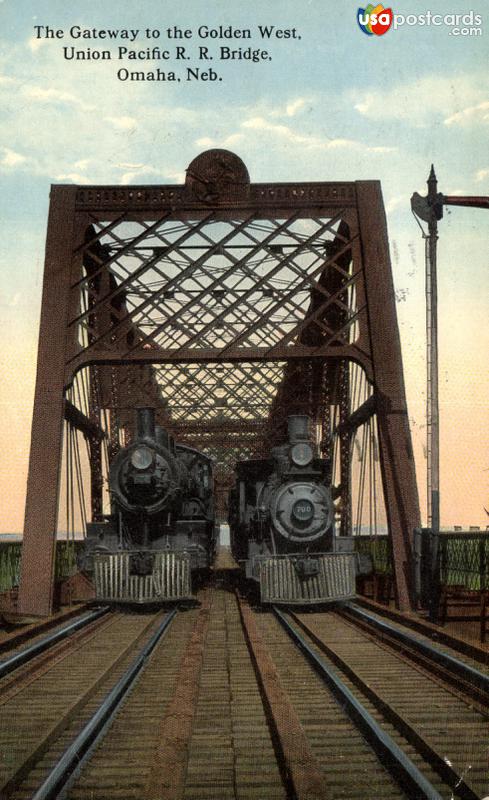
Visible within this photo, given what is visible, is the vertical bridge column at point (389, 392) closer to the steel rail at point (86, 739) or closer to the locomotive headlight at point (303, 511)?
the locomotive headlight at point (303, 511)

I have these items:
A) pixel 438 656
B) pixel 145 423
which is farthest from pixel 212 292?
pixel 438 656

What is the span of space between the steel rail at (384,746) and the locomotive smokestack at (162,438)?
285 inches

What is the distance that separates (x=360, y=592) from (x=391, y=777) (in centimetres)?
1332

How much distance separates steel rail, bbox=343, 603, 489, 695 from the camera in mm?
7468

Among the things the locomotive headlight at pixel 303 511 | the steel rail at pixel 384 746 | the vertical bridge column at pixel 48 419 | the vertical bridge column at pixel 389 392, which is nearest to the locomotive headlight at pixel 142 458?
the vertical bridge column at pixel 48 419

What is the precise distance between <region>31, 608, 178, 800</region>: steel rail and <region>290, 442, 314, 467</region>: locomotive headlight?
613 centimetres

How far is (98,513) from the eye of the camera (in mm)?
20438

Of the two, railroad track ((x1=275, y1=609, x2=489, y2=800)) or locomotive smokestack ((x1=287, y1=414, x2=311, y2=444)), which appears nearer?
railroad track ((x1=275, y1=609, x2=489, y2=800))

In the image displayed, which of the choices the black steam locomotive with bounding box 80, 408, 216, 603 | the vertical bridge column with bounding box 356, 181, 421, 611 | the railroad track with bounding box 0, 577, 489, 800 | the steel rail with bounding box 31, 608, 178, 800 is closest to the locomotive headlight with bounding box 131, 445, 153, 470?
the black steam locomotive with bounding box 80, 408, 216, 603

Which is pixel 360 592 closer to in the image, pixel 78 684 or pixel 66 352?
pixel 66 352

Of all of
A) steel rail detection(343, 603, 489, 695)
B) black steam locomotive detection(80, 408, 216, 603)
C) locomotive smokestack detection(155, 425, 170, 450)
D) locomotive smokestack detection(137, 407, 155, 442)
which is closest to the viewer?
steel rail detection(343, 603, 489, 695)

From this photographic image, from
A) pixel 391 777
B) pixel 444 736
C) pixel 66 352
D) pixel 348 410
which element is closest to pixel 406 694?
pixel 444 736

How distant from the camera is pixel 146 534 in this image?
1470cm

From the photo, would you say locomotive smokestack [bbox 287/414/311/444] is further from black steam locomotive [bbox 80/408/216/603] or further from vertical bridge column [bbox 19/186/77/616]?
Result: vertical bridge column [bbox 19/186/77/616]
